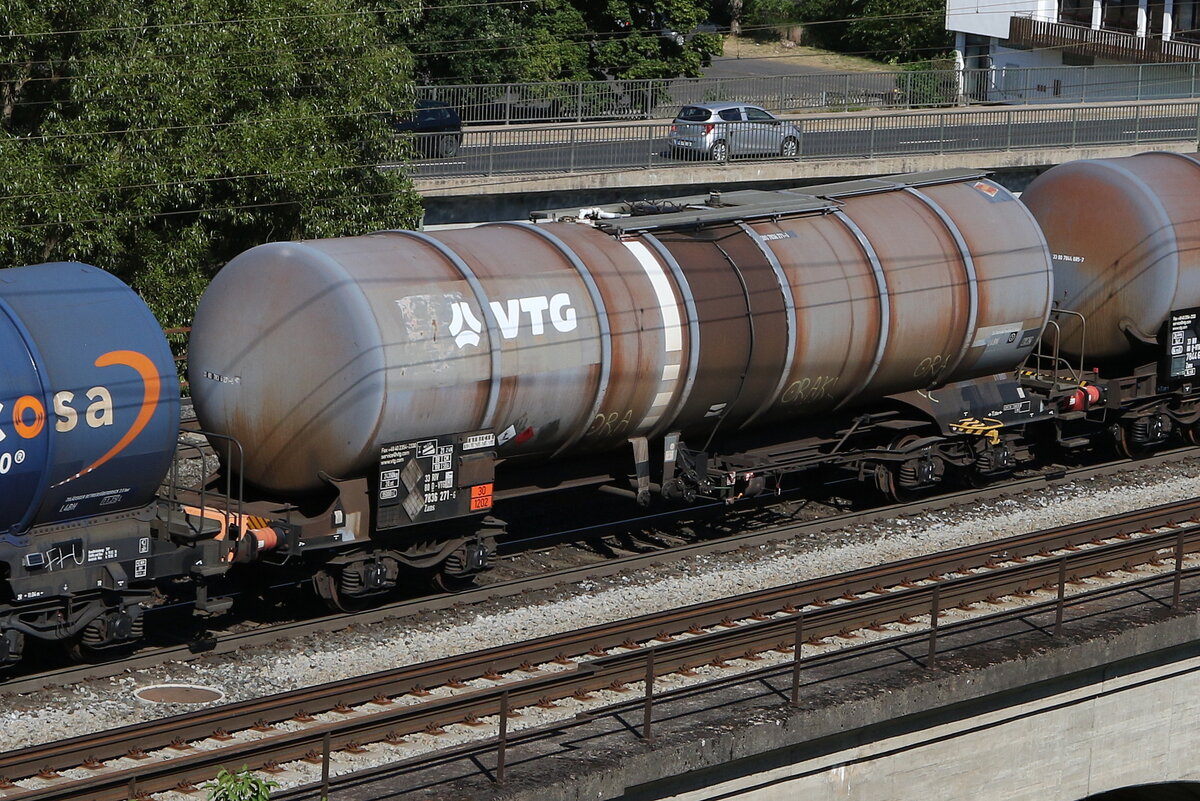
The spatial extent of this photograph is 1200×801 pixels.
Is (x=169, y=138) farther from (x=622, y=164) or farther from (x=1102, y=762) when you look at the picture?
(x=1102, y=762)

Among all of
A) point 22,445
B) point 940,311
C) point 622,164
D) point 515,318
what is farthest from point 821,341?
point 622,164

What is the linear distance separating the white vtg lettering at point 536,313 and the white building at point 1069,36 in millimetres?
40401

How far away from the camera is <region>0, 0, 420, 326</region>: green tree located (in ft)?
70.0

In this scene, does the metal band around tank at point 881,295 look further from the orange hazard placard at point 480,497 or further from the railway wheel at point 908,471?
the orange hazard placard at point 480,497

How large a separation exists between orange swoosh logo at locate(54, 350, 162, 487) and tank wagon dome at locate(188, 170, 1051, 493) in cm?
139

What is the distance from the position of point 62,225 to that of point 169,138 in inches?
78.4

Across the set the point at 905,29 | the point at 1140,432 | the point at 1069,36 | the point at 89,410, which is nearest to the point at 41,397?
the point at 89,410

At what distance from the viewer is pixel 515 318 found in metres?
15.7

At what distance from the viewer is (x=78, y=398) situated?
43.6 feet

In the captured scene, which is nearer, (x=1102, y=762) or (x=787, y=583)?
(x=1102, y=762)

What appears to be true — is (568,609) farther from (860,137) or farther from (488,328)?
(860,137)

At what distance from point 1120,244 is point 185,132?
12.9 m

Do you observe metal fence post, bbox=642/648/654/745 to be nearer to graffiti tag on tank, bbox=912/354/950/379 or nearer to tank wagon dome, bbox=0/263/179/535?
tank wagon dome, bbox=0/263/179/535

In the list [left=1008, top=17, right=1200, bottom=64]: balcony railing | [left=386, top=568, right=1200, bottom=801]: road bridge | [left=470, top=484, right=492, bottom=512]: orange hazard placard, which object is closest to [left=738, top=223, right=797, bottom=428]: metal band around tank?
[left=470, top=484, right=492, bottom=512]: orange hazard placard
